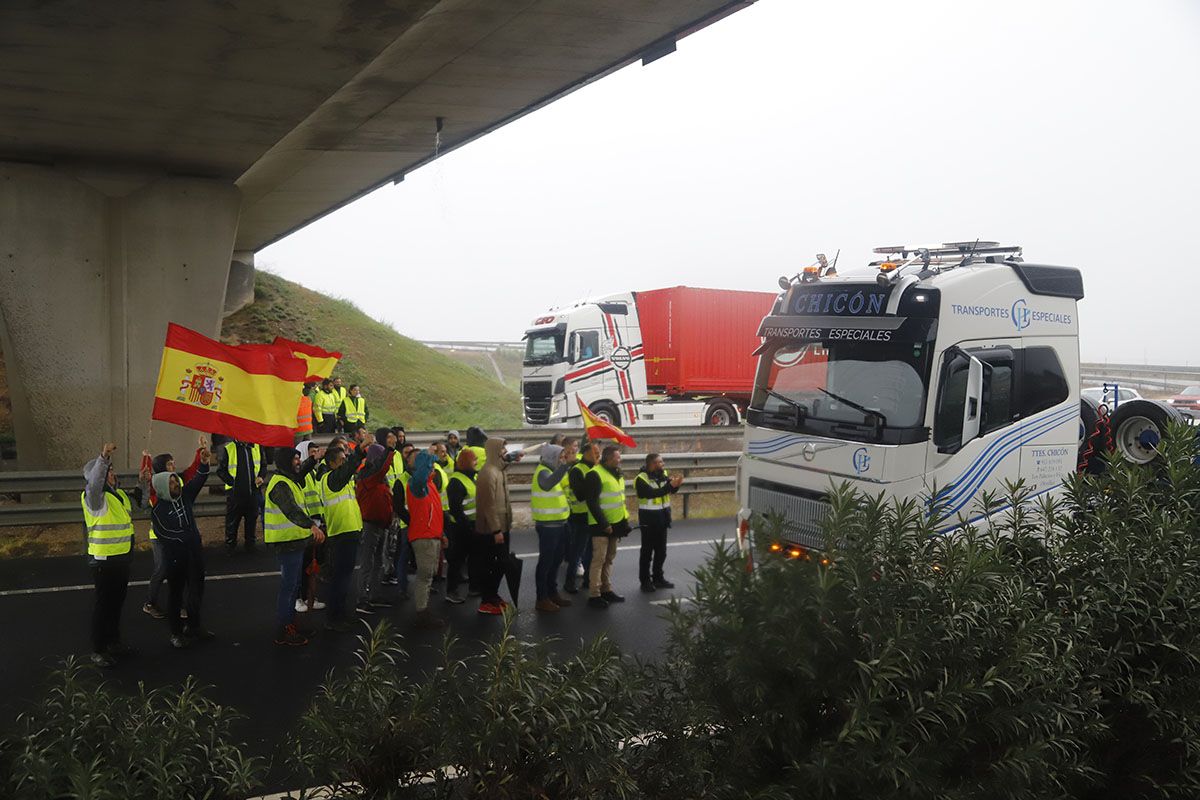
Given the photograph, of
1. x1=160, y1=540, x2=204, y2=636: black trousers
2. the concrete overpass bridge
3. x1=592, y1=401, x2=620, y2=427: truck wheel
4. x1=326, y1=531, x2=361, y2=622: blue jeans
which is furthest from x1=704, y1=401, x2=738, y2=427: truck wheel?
x1=160, y1=540, x2=204, y2=636: black trousers

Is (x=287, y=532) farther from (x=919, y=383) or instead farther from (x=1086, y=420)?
(x=1086, y=420)

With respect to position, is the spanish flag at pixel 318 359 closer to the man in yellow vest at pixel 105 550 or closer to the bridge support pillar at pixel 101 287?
the bridge support pillar at pixel 101 287

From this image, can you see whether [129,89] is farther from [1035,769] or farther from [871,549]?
[1035,769]

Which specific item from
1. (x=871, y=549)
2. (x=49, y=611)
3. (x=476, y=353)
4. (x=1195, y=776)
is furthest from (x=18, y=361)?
(x=476, y=353)

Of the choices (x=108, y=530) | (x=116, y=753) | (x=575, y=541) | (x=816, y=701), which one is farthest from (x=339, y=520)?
(x=816, y=701)

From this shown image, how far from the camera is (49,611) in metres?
9.65

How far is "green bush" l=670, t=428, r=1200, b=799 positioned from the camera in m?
3.32

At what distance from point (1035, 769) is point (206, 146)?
12.2 metres

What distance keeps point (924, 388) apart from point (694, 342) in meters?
18.5

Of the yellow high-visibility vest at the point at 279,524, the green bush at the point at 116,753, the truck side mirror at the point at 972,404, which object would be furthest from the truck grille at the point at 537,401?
the green bush at the point at 116,753

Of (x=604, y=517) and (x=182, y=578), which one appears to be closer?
(x=182, y=578)

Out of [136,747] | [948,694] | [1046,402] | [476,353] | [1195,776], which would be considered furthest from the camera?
[476,353]

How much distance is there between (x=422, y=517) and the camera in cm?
925

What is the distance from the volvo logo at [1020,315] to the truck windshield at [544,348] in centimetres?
1712
